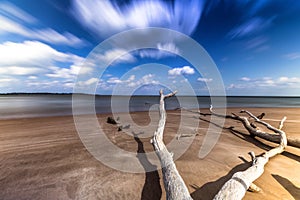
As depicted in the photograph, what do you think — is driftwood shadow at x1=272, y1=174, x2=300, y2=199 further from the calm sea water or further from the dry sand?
the calm sea water

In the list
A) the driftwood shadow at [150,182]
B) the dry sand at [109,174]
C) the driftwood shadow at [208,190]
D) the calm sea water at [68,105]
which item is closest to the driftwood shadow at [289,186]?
the dry sand at [109,174]

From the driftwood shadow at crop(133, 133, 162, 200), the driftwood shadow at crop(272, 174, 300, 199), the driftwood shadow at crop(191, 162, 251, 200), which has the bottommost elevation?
Result: the driftwood shadow at crop(133, 133, 162, 200)

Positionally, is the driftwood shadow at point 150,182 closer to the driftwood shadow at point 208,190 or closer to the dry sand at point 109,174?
the dry sand at point 109,174

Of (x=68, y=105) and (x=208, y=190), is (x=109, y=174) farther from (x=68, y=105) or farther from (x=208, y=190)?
(x=68, y=105)

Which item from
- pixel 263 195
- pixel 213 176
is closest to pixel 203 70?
pixel 213 176

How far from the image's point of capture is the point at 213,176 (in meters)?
3.31

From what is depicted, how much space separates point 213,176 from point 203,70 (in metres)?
4.71

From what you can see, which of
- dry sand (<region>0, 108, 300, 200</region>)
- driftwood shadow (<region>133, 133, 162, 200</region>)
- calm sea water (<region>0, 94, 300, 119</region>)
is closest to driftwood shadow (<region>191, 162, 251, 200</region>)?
dry sand (<region>0, 108, 300, 200</region>)

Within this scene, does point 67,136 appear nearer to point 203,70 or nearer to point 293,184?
point 203,70

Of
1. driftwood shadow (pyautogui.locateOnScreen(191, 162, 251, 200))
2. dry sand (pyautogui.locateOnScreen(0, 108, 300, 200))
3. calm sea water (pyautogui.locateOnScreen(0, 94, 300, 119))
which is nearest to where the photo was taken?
driftwood shadow (pyautogui.locateOnScreen(191, 162, 251, 200))

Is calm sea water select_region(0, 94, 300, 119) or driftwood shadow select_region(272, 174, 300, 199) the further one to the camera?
calm sea water select_region(0, 94, 300, 119)

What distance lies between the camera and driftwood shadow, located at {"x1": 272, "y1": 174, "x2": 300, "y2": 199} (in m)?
2.65

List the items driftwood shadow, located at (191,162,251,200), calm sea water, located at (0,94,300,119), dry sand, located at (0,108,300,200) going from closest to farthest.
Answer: driftwood shadow, located at (191,162,251,200), dry sand, located at (0,108,300,200), calm sea water, located at (0,94,300,119)

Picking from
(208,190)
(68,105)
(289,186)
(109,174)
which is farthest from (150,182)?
(68,105)
